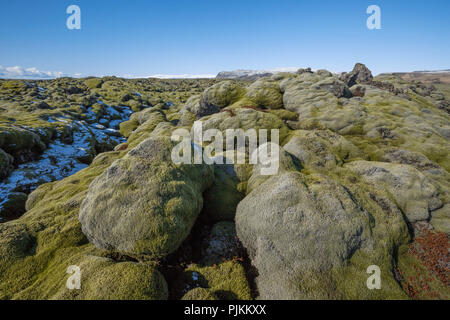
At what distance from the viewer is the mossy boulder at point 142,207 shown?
983 centimetres

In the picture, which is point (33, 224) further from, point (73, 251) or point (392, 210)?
point (392, 210)

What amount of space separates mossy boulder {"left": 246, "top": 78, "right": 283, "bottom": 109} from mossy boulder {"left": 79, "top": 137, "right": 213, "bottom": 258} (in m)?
29.3

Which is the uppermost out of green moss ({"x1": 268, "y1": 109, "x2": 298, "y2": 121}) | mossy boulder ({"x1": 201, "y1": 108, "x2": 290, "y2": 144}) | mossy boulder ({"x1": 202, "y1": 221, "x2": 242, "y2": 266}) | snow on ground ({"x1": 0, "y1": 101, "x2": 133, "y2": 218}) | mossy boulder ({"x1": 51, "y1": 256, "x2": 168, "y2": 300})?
green moss ({"x1": 268, "y1": 109, "x2": 298, "y2": 121})

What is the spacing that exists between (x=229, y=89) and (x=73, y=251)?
3827 cm

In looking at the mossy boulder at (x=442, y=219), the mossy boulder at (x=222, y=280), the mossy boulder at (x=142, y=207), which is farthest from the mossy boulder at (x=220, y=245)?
the mossy boulder at (x=442, y=219)

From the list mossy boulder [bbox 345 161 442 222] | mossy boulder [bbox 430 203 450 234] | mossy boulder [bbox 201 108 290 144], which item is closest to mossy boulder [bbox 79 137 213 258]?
mossy boulder [bbox 201 108 290 144]

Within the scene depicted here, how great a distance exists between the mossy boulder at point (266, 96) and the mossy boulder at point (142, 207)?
29.3 metres

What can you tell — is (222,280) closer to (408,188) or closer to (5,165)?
(408,188)

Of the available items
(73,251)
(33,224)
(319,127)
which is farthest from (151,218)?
(319,127)

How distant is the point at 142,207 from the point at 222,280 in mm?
5922

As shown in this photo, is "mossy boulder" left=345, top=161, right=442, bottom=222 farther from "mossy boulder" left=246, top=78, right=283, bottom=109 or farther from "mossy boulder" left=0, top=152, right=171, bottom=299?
"mossy boulder" left=246, top=78, right=283, bottom=109

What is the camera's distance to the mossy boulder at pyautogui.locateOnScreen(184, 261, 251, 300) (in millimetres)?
9812

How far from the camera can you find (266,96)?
38.8 m
